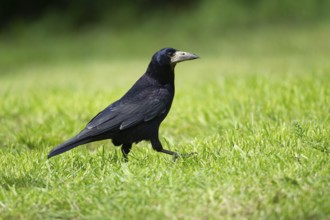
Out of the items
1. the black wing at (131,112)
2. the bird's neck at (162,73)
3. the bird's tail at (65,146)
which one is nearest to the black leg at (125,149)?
the black wing at (131,112)

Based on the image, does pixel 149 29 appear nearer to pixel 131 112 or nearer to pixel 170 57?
pixel 170 57

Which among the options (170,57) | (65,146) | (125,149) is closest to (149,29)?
(170,57)

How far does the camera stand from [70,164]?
4824mm

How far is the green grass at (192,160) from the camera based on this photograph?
3826mm

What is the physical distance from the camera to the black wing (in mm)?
4824

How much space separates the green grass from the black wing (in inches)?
10.0

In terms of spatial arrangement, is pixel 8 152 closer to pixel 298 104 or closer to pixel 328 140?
pixel 328 140

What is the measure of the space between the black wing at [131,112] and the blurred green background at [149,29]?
29.8 ft

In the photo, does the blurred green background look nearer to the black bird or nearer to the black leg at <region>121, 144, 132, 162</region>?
the black bird

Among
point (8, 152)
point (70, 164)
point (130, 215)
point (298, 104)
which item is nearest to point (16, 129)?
point (8, 152)

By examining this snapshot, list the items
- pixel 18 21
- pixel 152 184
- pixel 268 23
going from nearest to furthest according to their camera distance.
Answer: pixel 152 184 → pixel 268 23 → pixel 18 21

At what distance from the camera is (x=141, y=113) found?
16.2 feet

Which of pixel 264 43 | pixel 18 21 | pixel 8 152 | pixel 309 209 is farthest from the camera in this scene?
pixel 18 21

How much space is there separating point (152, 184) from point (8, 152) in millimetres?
1843
